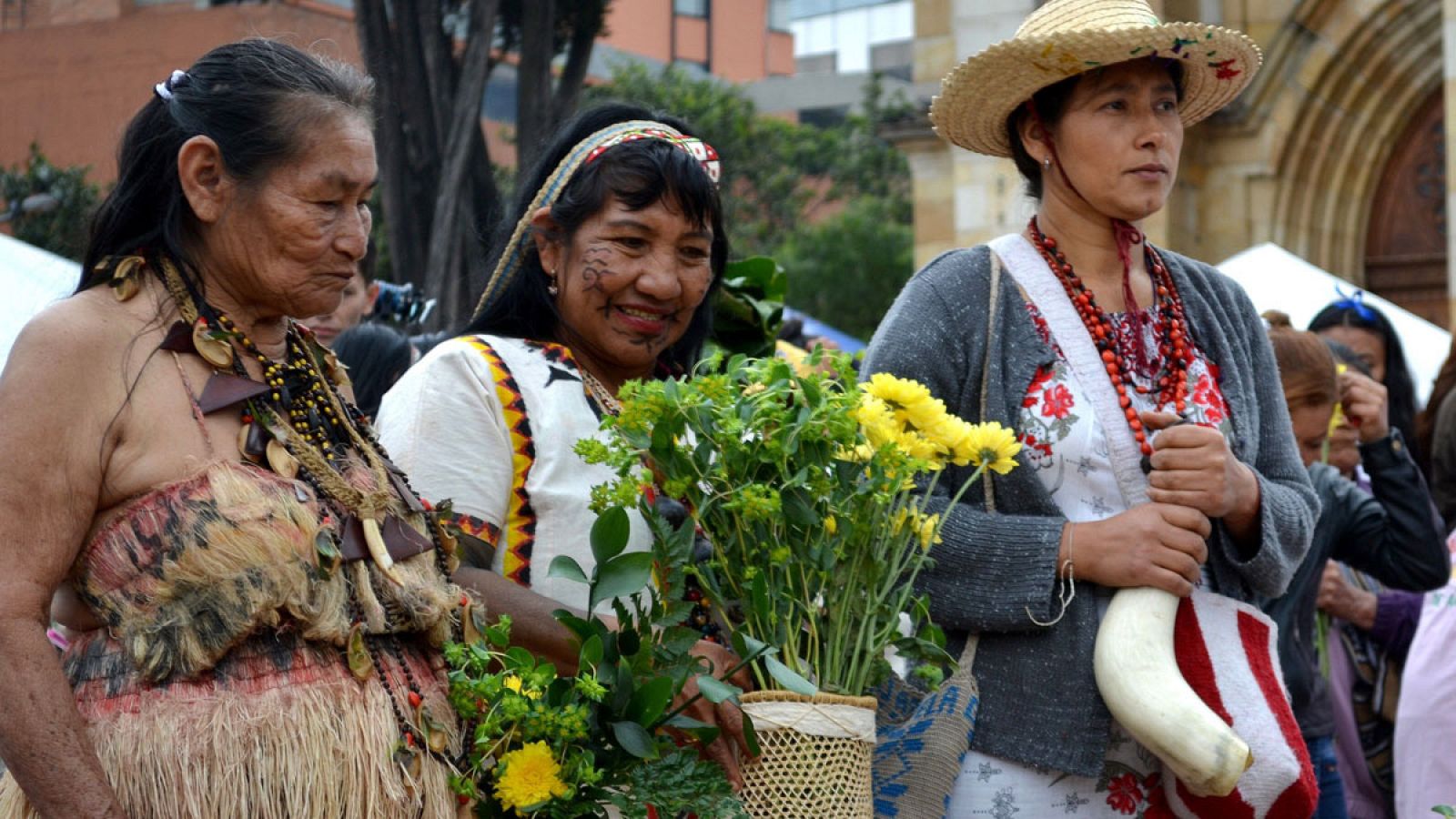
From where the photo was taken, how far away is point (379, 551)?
226 centimetres

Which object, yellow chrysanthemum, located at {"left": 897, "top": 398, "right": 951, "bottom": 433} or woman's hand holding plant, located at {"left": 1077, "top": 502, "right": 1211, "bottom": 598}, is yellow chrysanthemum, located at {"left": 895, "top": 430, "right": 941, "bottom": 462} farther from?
woman's hand holding plant, located at {"left": 1077, "top": 502, "right": 1211, "bottom": 598}

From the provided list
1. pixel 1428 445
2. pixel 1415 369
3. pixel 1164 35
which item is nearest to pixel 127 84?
pixel 1415 369

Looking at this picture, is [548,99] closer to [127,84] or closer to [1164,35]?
[127,84]

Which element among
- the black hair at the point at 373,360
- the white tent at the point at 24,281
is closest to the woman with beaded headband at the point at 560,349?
the black hair at the point at 373,360

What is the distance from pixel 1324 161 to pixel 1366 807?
836cm

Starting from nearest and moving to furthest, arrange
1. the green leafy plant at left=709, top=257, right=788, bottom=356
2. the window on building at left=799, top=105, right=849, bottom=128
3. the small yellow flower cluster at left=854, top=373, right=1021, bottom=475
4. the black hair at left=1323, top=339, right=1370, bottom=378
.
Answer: the small yellow flower cluster at left=854, top=373, right=1021, bottom=475, the green leafy plant at left=709, top=257, right=788, bottom=356, the black hair at left=1323, top=339, right=1370, bottom=378, the window on building at left=799, top=105, right=849, bottom=128

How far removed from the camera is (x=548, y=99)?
42.6ft

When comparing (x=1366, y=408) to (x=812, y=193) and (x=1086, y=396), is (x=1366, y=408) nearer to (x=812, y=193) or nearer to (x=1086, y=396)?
(x=1086, y=396)

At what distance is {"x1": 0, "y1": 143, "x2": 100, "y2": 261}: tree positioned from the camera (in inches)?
398

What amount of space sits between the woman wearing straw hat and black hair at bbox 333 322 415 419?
1.84m

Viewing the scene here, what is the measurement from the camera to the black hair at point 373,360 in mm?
4602

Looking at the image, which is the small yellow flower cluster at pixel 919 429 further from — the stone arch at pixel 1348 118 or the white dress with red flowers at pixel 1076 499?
the stone arch at pixel 1348 118

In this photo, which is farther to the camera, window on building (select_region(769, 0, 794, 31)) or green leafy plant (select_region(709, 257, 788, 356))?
window on building (select_region(769, 0, 794, 31))

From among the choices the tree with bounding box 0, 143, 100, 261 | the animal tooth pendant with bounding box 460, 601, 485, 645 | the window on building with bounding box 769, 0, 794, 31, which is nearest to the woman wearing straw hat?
the animal tooth pendant with bounding box 460, 601, 485, 645
